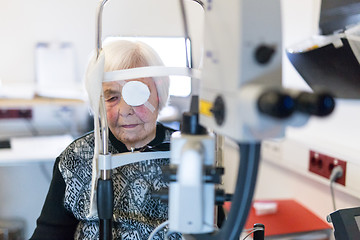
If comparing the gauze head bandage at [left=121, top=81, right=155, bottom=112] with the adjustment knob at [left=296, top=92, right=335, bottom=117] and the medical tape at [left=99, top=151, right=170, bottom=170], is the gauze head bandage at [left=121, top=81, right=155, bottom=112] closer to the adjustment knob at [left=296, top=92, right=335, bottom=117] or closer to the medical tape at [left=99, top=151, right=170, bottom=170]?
the medical tape at [left=99, top=151, right=170, bottom=170]

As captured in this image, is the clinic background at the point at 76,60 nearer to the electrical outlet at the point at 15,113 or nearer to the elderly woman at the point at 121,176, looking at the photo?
the electrical outlet at the point at 15,113

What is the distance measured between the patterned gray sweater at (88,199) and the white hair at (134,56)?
182mm

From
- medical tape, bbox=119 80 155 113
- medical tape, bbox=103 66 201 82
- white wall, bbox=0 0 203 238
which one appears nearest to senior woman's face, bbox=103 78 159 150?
medical tape, bbox=119 80 155 113

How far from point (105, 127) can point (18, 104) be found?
5.87 ft

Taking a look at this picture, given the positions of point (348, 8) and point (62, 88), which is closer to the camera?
point (348, 8)

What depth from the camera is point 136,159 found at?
97cm

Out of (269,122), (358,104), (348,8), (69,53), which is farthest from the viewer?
(69,53)

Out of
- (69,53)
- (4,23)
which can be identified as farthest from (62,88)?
(4,23)

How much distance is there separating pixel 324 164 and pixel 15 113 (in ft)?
6.94

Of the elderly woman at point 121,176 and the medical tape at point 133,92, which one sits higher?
the medical tape at point 133,92

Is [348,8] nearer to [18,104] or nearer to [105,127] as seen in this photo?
[105,127]

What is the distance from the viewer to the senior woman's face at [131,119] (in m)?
1.15

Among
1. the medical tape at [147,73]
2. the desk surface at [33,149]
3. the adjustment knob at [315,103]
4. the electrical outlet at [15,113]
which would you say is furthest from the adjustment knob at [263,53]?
the electrical outlet at [15,113]

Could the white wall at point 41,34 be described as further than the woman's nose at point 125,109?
Yes
